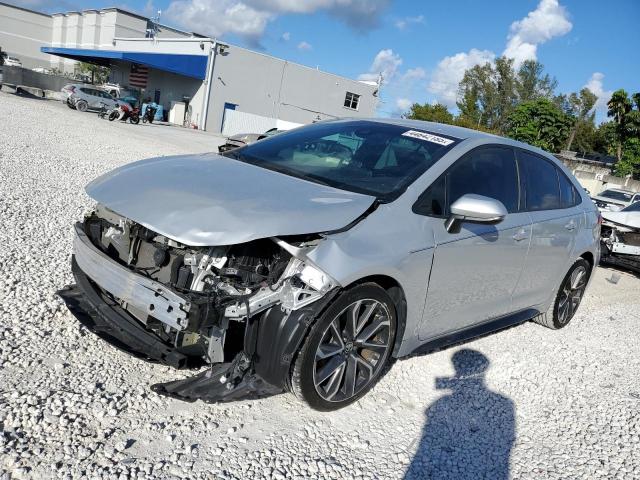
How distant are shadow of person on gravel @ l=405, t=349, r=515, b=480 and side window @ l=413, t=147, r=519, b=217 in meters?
1.32

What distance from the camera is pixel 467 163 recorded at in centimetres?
411

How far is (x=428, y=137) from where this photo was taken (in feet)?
14.1

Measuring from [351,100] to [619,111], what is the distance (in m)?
20.0

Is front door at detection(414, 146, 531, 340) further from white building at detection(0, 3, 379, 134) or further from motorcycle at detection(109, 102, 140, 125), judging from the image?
white building at detection(0, 3, 379, 134)

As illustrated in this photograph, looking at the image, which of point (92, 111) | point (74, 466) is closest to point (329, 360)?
point (74, 466)

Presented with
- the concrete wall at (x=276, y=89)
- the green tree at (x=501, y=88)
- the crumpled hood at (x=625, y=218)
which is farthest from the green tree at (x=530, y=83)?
the crumpled hood at (x=625, y=218)

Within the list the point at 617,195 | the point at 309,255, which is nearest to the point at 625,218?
the point at 309,255

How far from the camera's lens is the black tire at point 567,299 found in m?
5.60

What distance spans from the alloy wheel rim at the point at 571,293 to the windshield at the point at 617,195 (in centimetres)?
1291

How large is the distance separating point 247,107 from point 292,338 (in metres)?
40.9

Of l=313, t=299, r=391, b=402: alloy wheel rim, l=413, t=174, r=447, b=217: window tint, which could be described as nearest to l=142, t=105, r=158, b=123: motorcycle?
l=413, t=174, r=447, b=217: window tint

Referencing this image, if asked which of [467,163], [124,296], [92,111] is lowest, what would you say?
[92,111]

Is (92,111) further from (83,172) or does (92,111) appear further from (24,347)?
(24,347)

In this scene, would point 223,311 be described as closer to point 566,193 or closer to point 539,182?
point 539,182
